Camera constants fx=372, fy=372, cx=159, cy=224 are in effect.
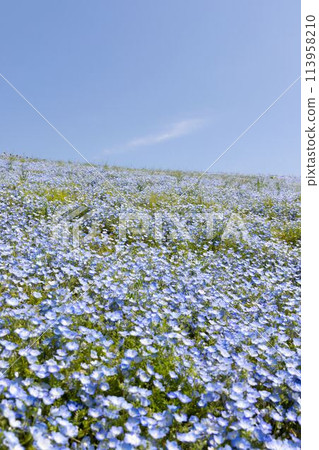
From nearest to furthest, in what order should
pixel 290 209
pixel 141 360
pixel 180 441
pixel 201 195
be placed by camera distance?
1. pixel 180 441
2. pixel 141 360
3. pixel 290 209
4. pixel 201 195

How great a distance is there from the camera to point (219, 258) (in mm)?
6336

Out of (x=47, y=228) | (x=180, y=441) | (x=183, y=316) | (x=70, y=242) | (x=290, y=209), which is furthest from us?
(x=290, y=209)

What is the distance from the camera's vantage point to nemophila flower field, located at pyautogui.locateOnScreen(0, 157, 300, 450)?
2.54 meters

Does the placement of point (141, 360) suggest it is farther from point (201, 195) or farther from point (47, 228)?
point (201, 195)

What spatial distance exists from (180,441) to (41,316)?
173cm

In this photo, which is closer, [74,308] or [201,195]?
[74,308]

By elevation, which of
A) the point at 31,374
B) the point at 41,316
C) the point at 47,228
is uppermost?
the point at 47,228

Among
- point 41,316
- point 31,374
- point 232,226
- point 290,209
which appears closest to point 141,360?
point 31,374

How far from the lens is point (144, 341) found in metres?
3.31

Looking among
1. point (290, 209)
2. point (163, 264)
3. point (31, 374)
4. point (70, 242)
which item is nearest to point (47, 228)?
point (70, 242)

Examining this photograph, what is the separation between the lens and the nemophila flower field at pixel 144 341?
2.54 m

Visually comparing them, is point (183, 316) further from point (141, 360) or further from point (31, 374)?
point (31, 374)

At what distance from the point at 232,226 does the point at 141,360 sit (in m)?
5.32

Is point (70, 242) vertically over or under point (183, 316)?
over
